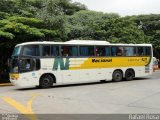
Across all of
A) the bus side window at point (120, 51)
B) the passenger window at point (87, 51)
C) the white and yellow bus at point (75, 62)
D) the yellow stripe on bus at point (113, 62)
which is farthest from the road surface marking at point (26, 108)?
the bus side window at point (120, 51)

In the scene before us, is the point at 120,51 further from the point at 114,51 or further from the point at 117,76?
the point at 117,76

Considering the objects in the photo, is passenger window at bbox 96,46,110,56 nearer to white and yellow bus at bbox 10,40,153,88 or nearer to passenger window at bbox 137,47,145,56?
white and yellow bus at bbox 10,40,153,88

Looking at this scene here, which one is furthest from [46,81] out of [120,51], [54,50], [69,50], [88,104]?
[88,104]

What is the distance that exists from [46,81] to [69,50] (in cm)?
245

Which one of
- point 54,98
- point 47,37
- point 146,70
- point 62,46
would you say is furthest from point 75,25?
point 54,98

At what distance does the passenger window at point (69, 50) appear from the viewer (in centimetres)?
2220

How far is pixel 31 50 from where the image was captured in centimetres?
2092

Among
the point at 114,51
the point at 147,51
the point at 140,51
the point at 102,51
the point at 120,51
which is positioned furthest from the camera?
the point at 147,51

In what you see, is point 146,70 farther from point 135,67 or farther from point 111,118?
point 111,118

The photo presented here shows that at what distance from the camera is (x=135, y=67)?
2614cm

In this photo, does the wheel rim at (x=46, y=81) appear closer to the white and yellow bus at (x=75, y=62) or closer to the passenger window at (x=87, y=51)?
the white and yellow bus at (x=75, y=62)

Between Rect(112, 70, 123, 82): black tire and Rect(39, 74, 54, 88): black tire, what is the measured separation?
16.7 ft

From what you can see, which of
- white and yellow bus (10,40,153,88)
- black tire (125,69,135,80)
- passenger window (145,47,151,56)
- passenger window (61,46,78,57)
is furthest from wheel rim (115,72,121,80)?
passenger window (61,46,78,57)

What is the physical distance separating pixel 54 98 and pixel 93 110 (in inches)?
158
